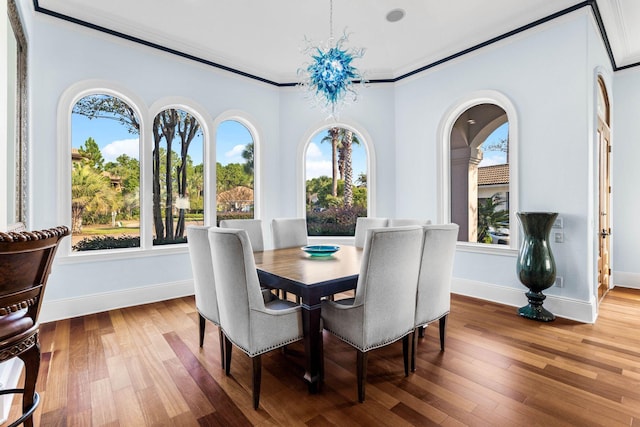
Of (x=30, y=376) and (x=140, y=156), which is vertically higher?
(x=140, y=156)

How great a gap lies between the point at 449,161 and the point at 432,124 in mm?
559

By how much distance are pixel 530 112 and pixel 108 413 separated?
4453 mm

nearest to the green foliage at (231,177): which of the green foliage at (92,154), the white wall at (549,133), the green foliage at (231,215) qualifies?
the green foliage at (231,215)

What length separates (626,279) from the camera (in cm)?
424

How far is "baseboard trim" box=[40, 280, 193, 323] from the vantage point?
3209mm

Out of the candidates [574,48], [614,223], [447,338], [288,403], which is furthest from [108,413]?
[614,223]

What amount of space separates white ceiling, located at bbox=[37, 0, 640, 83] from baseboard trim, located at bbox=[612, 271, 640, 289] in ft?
8.97

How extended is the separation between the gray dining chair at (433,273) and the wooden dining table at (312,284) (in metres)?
0.48

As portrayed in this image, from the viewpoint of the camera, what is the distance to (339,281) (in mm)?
1989

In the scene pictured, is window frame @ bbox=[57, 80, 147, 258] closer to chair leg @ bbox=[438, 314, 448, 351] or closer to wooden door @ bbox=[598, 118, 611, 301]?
chair leg @ bbox=[438, 314, 448, 351]

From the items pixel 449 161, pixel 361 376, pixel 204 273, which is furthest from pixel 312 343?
pixel 449 161

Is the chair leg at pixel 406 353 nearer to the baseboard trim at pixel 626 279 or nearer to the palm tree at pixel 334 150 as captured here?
the palm tree at pixel 334 150

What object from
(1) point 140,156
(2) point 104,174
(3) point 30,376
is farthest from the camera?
(1) point 140,156

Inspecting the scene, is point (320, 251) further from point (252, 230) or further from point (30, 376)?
point (30, 376)
